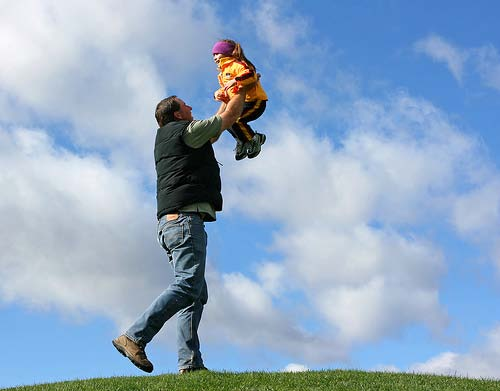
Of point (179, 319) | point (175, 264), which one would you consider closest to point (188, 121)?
point (175, 264)

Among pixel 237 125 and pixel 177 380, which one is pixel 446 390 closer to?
pixel 177 380

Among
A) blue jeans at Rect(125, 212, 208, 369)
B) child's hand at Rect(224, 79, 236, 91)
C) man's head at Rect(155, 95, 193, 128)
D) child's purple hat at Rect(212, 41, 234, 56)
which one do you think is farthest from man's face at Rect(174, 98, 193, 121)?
blue jeans at Rect(125, 212, 208, 369)

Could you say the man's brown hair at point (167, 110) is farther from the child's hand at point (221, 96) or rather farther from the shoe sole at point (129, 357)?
Answer: the shoe sole at point (129, 357)

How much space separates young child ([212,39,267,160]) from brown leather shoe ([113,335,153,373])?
3493mm

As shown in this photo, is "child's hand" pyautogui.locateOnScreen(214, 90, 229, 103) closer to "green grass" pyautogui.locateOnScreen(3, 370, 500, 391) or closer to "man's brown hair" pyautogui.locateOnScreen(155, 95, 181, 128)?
"man's brown hair" pyautogui.locateOnScreen(155, 95, 181, 128)

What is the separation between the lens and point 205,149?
8.12 metres

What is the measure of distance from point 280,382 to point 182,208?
281cm

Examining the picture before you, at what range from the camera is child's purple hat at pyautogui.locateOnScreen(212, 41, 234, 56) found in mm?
9164

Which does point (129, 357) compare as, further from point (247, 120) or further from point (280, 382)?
point (247, 120)

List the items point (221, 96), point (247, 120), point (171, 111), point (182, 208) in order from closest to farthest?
point (182, 208) → point (171, 111) → point (221, 96) → point (247, 120)

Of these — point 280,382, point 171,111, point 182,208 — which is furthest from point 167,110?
point 280,382

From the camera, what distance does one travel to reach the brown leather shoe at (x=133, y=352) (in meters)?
7.60

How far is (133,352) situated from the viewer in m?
7.60

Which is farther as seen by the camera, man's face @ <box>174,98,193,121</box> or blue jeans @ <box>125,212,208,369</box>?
man's face @ <box>174,98,193,121</box>
